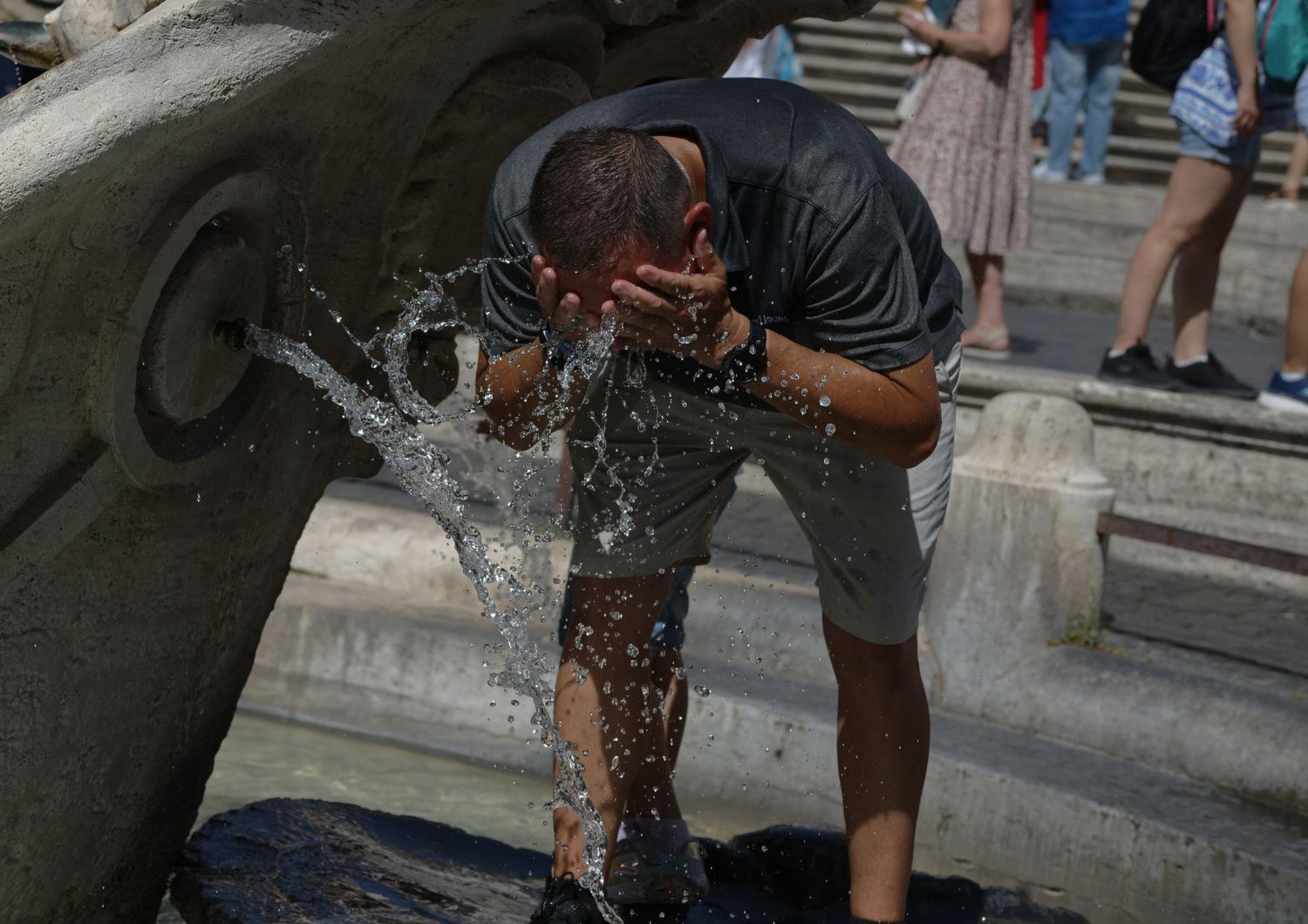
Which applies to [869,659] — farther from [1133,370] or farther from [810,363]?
[1133,370]

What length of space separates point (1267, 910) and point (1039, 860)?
0.42 m

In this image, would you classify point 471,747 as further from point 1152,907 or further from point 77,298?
point 77,298

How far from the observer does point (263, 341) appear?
7.35 ft

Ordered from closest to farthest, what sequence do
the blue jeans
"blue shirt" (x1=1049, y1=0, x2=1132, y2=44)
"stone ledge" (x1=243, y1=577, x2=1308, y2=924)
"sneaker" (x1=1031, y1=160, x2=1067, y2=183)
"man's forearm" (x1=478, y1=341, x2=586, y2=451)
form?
"man's forearm" (x1=478, y1=341, x2=586, y2=451), "stone ledge" (x1=243, y1=577, x2=1308, y2=924), "blue shirt" (x1=1049, y1=0, x2=1132, y2=44), the blue jeans, "sneaker" (x1=1031, y1=160, x2=1067, y2=183)

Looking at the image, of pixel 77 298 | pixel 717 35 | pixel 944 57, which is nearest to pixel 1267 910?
pixel 717 35

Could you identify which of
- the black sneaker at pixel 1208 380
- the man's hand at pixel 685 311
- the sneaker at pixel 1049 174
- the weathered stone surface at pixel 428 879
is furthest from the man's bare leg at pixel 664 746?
the sneaker at pixel 1049 174

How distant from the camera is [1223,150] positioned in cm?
471

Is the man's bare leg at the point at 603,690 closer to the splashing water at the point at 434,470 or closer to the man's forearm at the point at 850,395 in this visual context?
the splashing water at the point at 434,470

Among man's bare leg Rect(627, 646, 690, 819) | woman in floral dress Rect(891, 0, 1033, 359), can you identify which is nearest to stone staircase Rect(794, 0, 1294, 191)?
woman in floral dress Rect(891, 0, 1033, 359)

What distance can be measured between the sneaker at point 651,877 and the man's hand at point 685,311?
102 centimetres

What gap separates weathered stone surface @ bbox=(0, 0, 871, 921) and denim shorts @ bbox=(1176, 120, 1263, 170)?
8.09ft

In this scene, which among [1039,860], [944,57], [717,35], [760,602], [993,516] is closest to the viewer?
[717,35]

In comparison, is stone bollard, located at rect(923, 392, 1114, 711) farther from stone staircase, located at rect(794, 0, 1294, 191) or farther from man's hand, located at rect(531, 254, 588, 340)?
stone staircase, located at rect(794, 0, 1294, 191)

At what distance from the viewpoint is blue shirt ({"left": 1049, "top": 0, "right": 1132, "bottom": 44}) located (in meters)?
8.12
